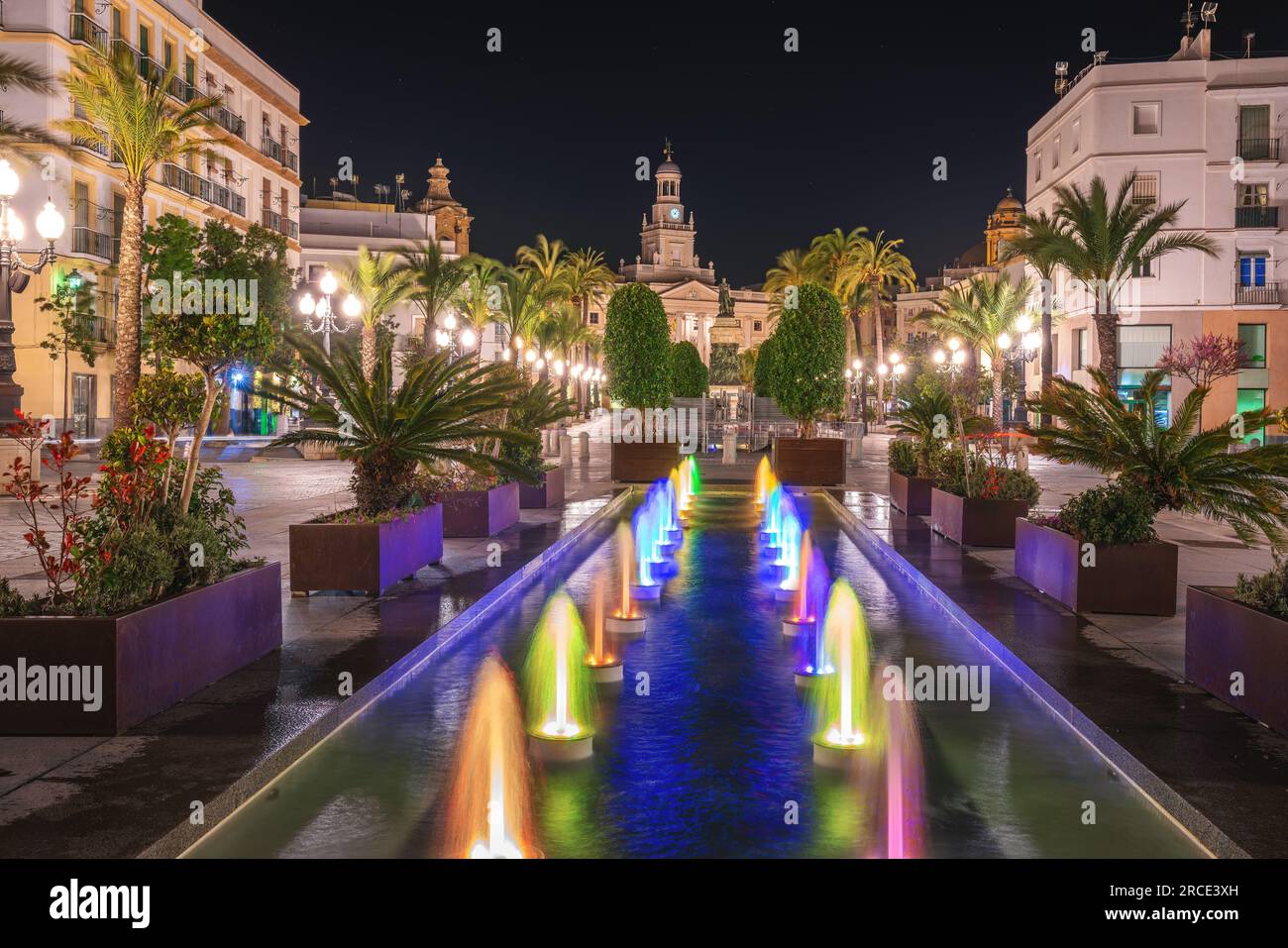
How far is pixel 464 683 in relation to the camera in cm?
809

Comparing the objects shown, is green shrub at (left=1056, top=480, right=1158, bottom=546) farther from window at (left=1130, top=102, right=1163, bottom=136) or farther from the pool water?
window at (left=1130, top=102, right=1163, bottom=136)

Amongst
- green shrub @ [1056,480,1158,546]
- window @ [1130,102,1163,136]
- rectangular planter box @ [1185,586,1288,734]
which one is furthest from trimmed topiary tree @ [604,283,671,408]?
window @ [1130,102,1163,136]

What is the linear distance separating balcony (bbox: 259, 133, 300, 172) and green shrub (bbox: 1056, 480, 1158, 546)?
4891cm

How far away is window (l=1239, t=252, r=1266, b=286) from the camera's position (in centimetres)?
4750

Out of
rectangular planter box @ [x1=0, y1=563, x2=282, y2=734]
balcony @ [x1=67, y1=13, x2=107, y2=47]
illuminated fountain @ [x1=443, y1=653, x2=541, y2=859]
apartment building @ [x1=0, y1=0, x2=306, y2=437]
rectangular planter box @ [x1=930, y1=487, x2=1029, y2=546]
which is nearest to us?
illuminated fountain @ [x1=443, y1=653, x2=541, y2=859]

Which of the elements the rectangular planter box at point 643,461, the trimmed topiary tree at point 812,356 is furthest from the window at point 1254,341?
the rectangular planter box at point 643,461

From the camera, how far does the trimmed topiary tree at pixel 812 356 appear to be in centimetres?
2808

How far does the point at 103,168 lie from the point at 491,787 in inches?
1541

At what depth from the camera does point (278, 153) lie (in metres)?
53.7

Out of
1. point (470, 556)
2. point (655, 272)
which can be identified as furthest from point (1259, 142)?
point (655, 272)

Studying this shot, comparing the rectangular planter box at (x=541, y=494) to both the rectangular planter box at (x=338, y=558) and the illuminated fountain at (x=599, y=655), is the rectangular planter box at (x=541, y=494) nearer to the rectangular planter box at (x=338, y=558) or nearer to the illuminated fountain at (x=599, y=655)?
the illuminated fountain at (x=599, y=655)

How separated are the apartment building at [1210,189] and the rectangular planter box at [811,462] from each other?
2674cm

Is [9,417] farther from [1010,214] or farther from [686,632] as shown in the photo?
[1010,214]

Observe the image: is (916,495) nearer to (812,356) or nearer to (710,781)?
(812,356)
